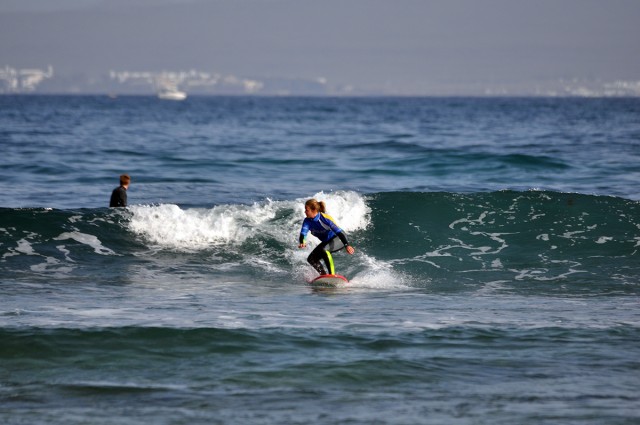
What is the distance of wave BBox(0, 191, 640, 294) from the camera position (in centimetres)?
1622

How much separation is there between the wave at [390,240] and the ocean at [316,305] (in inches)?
2.8

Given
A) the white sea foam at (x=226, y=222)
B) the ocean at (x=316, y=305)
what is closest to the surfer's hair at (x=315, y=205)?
the ocean at (x=316, y=305)

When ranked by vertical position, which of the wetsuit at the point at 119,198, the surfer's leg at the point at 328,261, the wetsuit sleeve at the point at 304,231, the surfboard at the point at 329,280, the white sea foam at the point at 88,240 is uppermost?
the wetsuit sleeve at the point at 304,231

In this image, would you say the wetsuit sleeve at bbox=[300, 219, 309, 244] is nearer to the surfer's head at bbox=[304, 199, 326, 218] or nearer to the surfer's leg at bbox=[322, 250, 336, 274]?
the surfer's head at bbox=[304, 199, 326, 218]

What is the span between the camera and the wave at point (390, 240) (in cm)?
1622

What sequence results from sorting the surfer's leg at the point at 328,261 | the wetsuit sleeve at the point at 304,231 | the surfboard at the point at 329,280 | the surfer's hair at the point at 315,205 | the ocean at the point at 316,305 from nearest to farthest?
the ocean at the point at 316,305, the wetsuit sleeve at the point at 304,231, the surfer's hair at the point at 315,205, the surfboard at the point at 329,280, the surfer's leg at the point at 328,261

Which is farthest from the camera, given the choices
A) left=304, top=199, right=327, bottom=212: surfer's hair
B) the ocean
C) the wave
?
the wave

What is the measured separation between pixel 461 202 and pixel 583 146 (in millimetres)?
25766

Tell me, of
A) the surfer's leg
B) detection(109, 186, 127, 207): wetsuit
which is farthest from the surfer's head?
detection(109, 186, 127, 207): wetsuit

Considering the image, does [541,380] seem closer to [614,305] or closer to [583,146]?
[614,305]

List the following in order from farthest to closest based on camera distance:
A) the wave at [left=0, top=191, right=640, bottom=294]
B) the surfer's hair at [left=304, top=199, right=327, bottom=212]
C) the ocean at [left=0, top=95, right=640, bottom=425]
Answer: the wave at [left=0, top=191, right=640, bottom=294], the surfer's hair at [left=304, top=199, right=327, bottom=212], the ocean at [left=0, top=95, right=640, bottom=425]

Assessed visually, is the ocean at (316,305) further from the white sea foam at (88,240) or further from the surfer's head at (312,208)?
the surfer's head at (312,208)

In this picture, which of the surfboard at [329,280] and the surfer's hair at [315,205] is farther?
the surfboard at [329,280]

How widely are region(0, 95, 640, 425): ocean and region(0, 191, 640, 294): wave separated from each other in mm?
70
